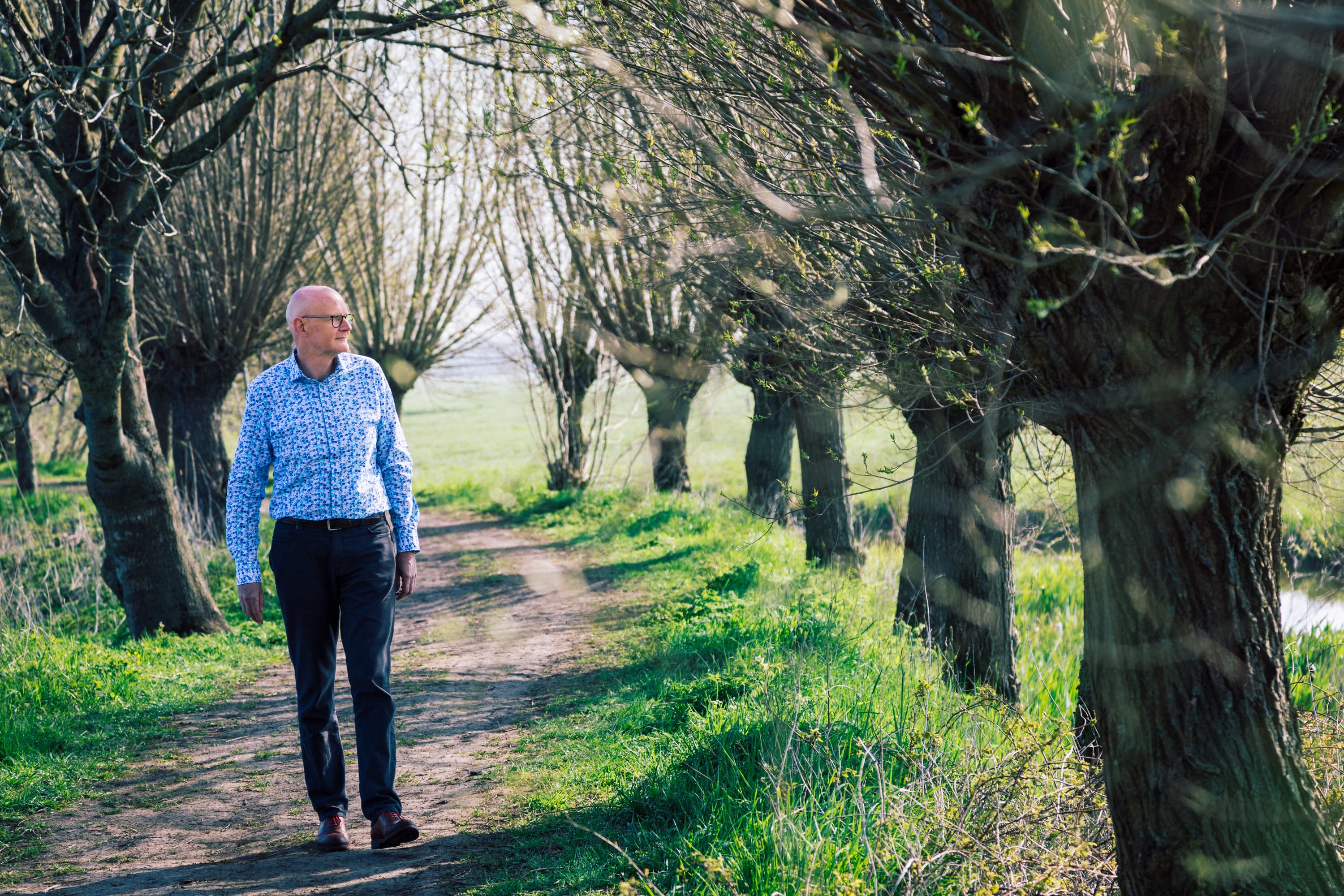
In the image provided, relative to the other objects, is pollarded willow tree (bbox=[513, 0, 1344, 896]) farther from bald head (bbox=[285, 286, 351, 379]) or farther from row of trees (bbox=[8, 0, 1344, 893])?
bald head (bbox=[285, 286, 351, 379])

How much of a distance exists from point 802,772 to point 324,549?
6.83 ft

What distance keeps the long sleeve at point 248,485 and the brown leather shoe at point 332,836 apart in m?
1.02

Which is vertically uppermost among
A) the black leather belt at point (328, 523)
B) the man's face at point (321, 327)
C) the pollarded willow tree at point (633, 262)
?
the pollarded willow tree at point (633, 262)

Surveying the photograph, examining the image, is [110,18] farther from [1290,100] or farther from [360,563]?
[1290,100]

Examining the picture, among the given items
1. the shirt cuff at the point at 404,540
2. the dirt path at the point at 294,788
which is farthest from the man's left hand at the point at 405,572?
the dirt path at the point at 294,788

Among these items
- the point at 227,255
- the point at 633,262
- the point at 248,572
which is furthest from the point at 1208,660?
the point at 227,255

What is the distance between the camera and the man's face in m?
4.02

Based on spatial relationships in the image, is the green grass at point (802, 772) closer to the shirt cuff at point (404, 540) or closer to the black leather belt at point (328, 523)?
the shirt cuff at point (404, 540)

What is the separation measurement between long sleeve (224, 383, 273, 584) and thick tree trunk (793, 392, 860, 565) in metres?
6.08

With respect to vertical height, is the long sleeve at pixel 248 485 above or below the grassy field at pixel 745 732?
above

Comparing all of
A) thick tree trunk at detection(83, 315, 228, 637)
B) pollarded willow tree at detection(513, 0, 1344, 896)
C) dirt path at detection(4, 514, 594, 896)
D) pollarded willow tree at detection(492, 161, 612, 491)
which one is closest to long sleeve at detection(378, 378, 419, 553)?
dirt path at detection(4, 514, 594, 896)

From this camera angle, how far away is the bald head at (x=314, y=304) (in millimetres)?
4016

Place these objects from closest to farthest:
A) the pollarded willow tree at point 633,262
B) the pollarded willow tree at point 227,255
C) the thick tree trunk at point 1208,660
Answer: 1. the thick tree trunk at point 1208,660
2. the pollarded willow tree at point 633,262
3. the pollarded willow tree at point 227,255

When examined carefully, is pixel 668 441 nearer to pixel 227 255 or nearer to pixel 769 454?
pixel 769 454
